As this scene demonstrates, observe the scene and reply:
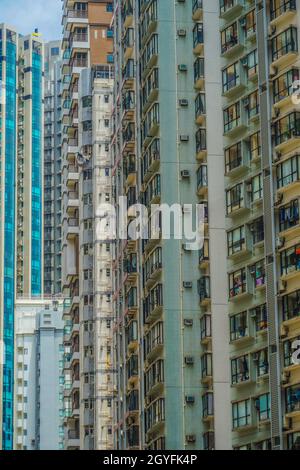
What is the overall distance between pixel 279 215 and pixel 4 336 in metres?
115

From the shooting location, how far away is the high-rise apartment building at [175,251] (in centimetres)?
6675

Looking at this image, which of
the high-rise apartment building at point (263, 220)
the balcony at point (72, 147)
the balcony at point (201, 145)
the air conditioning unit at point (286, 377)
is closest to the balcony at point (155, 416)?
the high-rise apartment building at point (263, 220)

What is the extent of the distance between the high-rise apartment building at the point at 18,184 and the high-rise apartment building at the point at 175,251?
9117 centimetres

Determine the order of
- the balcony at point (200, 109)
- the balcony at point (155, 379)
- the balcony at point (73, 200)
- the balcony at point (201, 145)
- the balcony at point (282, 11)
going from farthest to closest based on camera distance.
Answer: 1. the balcony at point (73, 200)
2. the balcony at point (155, 379)
3. the balcony at point (200, 109)
4. the balcony at point (201, 145)
5. the balcony at point (282, 11)

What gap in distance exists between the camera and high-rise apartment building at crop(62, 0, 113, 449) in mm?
101812

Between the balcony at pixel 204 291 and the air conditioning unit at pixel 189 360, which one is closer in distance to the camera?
→ the balcony at pixel 204 291

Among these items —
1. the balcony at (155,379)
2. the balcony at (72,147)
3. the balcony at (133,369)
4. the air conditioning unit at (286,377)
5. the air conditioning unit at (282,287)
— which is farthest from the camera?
the balcony at (72,147)

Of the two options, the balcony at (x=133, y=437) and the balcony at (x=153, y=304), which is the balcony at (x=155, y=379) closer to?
the balcony at (x=153, y=304)

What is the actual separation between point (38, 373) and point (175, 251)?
99545mm

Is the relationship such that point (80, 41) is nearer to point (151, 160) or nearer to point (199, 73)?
point (151, 160)

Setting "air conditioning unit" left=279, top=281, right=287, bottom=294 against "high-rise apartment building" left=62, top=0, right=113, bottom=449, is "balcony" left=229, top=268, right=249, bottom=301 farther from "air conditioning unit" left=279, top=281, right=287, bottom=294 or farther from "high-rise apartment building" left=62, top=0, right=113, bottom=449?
"high-rise apartment building" left=62, top=0, right=113, bottom=449

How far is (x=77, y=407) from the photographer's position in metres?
106

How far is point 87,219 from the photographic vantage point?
105312 mm
